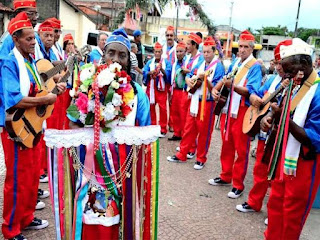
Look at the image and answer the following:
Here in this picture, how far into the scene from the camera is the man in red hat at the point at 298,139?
314 cm

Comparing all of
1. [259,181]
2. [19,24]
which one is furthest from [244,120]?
[19,24]

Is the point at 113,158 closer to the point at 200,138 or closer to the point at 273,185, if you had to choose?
the point at 273,185

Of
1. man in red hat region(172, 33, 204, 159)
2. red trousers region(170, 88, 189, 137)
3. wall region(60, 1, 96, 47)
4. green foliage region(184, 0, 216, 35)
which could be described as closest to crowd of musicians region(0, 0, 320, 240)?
man in red hat region(172, 33, 204, 159)

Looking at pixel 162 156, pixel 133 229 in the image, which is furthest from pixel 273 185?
pixel 162 156

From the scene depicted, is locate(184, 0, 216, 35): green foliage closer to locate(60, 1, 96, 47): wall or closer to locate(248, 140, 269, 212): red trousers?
locate(248, 140, 269, 212): red trousers

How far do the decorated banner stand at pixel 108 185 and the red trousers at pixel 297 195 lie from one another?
1413 mm

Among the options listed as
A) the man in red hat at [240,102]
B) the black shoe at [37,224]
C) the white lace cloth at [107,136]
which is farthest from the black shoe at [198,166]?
the white lace cloth at [107,136]

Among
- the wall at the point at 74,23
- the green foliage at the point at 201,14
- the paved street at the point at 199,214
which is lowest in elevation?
the paved street at the point at 199,214

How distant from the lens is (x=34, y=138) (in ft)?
11.8

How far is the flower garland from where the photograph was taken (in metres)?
2.48

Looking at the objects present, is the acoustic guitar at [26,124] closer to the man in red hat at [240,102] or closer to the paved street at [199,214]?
the paved street at [199,214]

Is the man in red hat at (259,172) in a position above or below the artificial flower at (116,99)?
below

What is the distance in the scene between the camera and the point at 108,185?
2.69 meters

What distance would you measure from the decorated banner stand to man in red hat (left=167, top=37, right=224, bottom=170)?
389 cm
